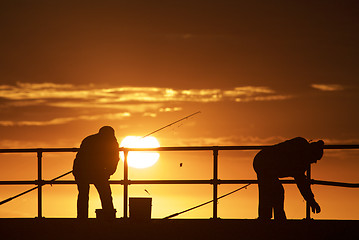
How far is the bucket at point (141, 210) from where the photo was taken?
14.8 metres

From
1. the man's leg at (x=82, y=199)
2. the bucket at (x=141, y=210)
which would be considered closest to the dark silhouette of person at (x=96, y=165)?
the man's leg at (x=82, y=199)

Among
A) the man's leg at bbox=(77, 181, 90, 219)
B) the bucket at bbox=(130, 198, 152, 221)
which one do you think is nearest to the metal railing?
the man's leg at bbox=(77, 181, 90, 219)

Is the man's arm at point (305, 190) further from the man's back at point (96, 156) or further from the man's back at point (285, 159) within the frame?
the man's back at point (96, 156)

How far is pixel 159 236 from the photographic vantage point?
40.5 ft

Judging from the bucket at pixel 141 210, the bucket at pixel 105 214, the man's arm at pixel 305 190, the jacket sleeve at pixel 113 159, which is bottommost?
the bucket at pixel 105 214

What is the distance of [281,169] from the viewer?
14.4 metres

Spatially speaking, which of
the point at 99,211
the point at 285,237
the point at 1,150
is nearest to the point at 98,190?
the point at 99,211

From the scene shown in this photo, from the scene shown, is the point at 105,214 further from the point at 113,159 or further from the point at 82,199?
the point at 113,159

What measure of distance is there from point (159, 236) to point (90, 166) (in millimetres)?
3313

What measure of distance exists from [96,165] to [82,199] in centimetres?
71

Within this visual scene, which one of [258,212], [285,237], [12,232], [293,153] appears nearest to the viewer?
[285,237]

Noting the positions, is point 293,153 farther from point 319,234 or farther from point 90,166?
point 90,166

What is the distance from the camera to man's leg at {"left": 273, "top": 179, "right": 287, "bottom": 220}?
47.1 feet

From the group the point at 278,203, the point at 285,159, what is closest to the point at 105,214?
the point at 278,203
